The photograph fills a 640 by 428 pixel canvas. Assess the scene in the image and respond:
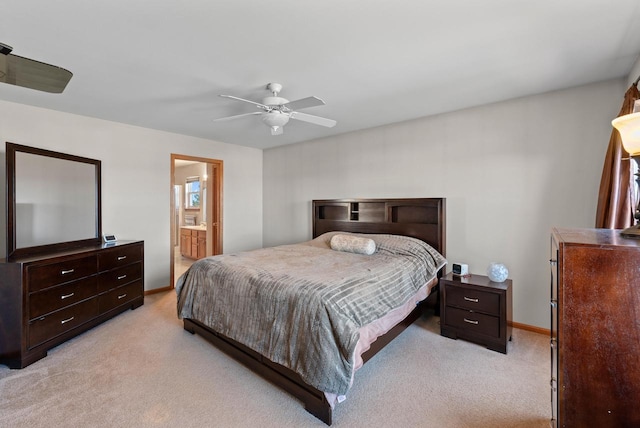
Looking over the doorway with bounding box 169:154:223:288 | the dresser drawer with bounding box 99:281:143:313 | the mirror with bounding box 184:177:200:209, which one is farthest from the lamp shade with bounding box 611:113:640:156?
the mirror with bounding box 184:177:200:209

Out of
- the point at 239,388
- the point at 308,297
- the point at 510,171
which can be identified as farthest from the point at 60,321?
the point at 510,171

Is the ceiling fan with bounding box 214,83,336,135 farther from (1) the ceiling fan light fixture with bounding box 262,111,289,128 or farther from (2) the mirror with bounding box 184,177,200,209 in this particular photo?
(2) the mirror with bounding box 184,177,200,209

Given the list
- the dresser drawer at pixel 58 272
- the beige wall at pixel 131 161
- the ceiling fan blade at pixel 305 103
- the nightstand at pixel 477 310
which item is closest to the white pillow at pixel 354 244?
the nightstand at pixel 477 310

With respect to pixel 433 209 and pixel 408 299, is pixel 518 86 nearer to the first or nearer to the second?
pixel 433 209

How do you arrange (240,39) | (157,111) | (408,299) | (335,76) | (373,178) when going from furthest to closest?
(373,178), (157,111), (408,299), (335,76), (240,39)

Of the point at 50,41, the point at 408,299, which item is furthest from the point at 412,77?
the point at 50,41

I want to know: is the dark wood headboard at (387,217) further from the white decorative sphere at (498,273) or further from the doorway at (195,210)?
the doorway at (195,210)

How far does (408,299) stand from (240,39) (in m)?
2.58

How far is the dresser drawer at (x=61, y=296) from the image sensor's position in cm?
249

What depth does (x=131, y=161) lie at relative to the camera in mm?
4098

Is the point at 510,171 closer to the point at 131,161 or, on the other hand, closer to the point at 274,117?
the point at 274,117

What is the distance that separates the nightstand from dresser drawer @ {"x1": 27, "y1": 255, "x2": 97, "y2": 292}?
371 cm

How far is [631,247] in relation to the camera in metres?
0.91

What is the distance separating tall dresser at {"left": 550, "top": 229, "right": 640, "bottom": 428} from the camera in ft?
3.02
